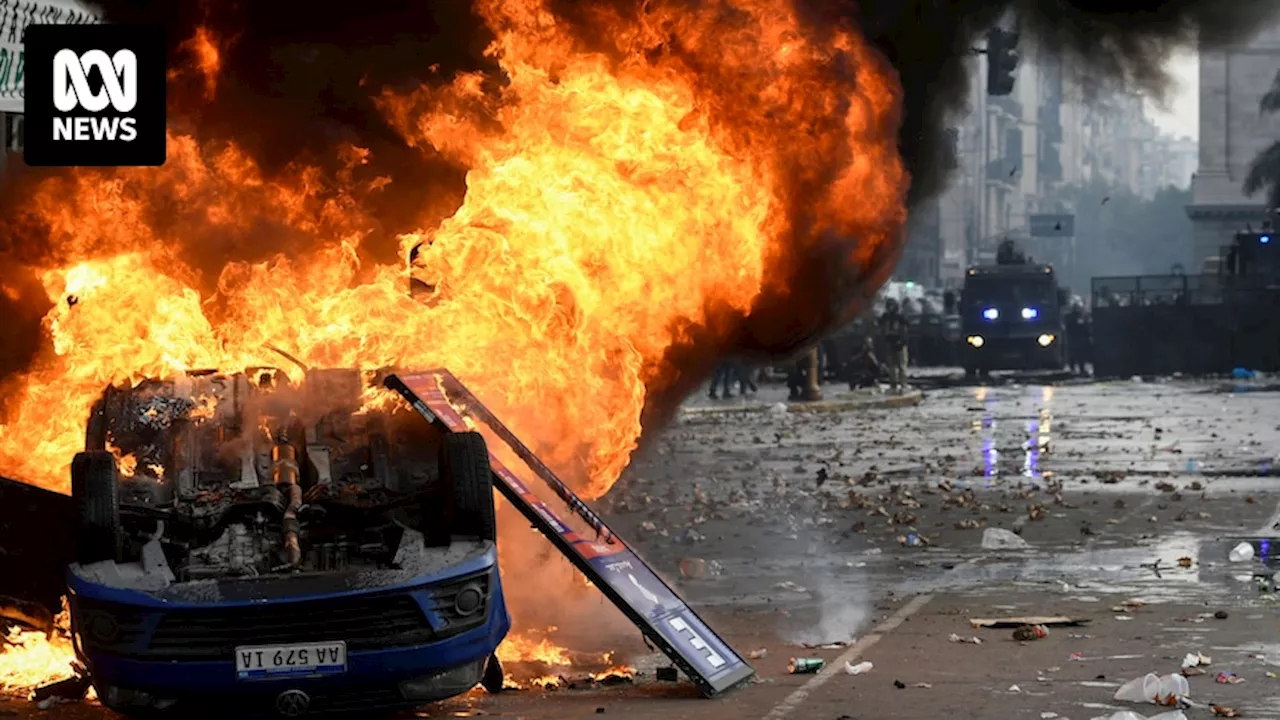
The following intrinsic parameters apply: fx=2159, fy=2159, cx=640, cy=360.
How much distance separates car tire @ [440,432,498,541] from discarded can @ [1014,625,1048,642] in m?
3.40

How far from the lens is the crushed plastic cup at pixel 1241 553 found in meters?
15.3

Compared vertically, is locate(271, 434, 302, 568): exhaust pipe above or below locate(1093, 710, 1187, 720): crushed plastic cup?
above

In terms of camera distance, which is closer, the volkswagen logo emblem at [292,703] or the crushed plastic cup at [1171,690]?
the volkswagen logo emblem at [292,703]

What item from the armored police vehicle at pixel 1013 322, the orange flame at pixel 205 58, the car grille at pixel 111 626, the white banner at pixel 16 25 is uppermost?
the white banner at pixel 16 25

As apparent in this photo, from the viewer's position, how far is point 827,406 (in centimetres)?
3888

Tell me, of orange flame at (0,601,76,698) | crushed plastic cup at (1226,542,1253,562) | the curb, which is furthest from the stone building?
orange flame at (0,601,76,698)

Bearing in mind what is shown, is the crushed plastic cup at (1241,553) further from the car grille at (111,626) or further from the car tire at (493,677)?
the car grille at (111,626)

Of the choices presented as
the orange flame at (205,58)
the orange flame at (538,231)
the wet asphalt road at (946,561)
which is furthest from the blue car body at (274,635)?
the orange flame at (205,58)

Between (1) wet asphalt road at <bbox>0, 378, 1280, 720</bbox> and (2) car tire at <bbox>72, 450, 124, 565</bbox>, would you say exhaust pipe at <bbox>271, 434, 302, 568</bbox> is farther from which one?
(1) wet asphalt road at <bbox>0, 378, 1280, 720</bbox>

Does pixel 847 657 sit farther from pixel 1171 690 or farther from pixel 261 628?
pixel 261 628

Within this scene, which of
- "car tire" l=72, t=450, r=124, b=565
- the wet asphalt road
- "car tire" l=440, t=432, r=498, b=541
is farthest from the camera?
the wet asphalt road

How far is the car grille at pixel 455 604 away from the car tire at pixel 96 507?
1473 millimetres

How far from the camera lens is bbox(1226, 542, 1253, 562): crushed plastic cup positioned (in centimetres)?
1527

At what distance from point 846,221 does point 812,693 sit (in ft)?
16.0
